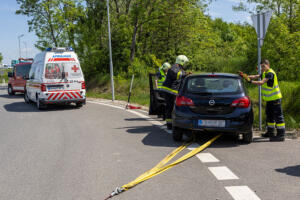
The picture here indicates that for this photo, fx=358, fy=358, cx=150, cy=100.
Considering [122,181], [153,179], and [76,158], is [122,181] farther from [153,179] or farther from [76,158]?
[76,158]

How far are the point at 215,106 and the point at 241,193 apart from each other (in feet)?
9.79

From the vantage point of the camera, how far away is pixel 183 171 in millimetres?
5426

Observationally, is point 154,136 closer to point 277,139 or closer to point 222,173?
point 277,139

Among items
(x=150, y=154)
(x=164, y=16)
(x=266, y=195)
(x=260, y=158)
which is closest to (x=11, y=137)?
(x=150, y=154)

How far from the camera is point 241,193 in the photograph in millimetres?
4363

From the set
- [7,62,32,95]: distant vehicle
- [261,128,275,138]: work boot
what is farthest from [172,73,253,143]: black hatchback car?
[7,62,32,95]: distant vehicle

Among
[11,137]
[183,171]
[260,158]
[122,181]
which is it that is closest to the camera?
[122,181]

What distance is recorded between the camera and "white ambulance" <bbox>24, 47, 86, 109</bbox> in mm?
14523

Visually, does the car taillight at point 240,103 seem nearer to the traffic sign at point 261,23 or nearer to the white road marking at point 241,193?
the traffic sign at point 261,23

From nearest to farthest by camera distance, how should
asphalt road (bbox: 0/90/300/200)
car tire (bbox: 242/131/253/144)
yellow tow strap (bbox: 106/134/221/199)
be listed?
asphalt road (bbox: 0/90/300/200) < yellow tow strap (bbox: 106/134/221/199) < car tire (bbox: 242/131/253/144)

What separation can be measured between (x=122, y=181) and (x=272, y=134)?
4.25 m

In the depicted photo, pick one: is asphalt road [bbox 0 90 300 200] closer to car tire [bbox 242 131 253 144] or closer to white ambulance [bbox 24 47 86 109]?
car tire [bbox 242 131 253 144]

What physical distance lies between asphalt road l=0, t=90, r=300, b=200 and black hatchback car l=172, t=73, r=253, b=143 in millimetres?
438

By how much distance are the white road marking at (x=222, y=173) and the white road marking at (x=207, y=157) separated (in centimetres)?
46
